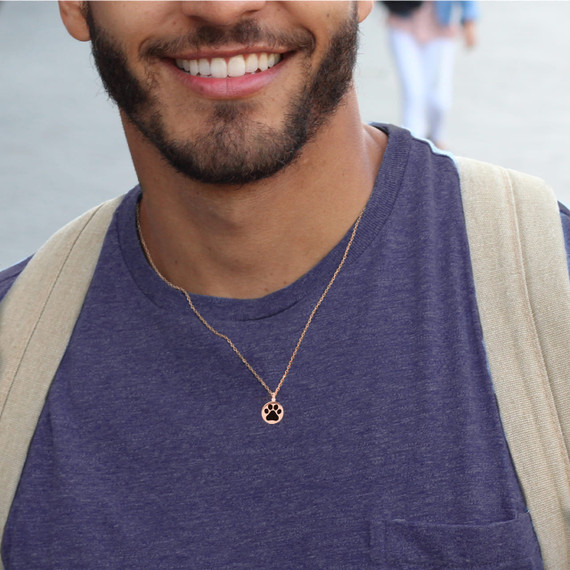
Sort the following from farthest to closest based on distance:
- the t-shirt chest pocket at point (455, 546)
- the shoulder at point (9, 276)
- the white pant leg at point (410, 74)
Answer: the white pant leg at point (410, 74)
the shoulder at point (9, 276)
the t-shirt chest pocket at point (455, 546)

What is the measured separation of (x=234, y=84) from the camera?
1.74 m

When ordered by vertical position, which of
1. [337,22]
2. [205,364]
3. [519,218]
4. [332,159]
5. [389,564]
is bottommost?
[389,564]

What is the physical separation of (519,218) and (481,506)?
18.8 inches

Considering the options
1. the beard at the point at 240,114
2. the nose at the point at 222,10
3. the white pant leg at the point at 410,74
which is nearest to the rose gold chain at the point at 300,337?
the beard at the point at 240,114

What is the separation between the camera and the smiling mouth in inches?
68.1

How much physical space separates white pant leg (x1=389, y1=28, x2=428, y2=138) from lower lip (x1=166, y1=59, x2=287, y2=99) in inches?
178

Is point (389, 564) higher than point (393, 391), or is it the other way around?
point (393, 391)

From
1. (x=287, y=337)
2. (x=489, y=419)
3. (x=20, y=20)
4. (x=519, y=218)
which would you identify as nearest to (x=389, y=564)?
(x=489, y=419)

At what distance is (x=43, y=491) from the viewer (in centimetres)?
187

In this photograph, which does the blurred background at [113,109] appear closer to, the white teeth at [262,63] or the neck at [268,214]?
the neck at [268,214]

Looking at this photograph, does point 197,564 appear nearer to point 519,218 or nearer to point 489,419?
point 489,419

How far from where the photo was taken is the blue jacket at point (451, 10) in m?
6.08

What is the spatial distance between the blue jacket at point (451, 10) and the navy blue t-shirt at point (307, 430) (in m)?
4.35

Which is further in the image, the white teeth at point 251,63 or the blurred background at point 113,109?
the blurred background at point 113,109
